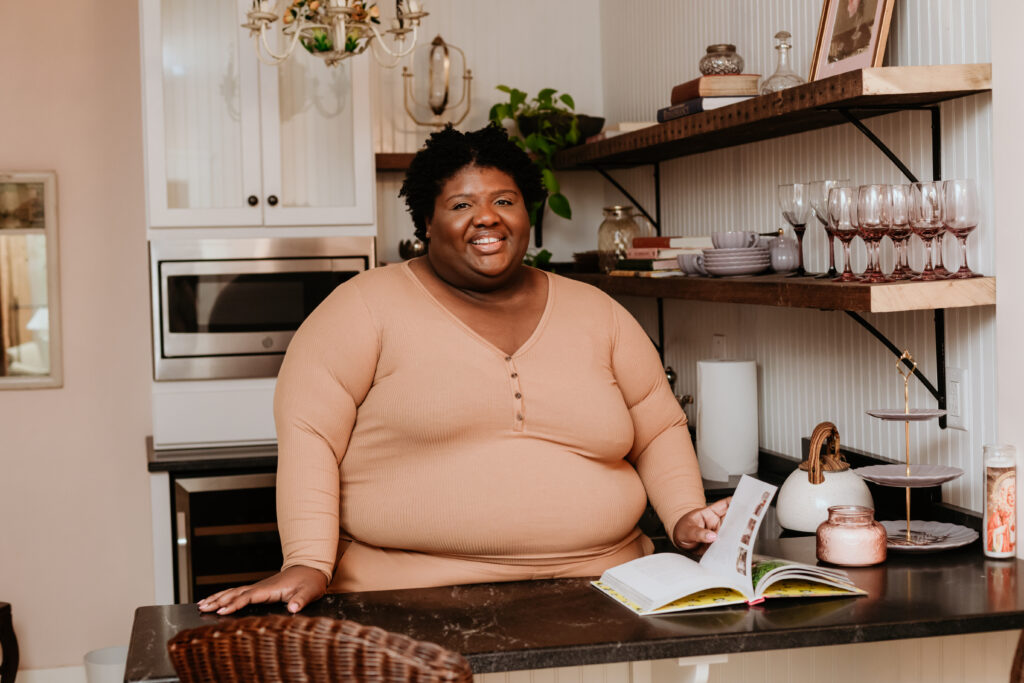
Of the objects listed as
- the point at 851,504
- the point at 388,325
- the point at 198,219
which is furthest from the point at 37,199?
the point at 851,504

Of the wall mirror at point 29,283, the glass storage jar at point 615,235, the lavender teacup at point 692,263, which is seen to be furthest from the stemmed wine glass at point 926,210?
the wall mirror at point 29,283

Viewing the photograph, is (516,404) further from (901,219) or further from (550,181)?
(550,181)

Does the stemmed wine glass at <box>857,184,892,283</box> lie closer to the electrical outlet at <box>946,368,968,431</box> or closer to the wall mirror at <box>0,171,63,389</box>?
the electrical outlet at <box>946,368,968,431</box>

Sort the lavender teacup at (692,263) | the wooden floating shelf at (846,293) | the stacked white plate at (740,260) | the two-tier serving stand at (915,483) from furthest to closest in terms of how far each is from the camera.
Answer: the lavender teacup at (692,263)
the stacked white plate at (740,260)
the two-tier serving stand at (915,483)
the wooden floating shelf at (846,293)

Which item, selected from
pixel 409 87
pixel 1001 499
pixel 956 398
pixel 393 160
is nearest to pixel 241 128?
pixel 393 160

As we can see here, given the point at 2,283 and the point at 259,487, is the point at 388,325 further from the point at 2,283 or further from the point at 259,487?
the point at 2,283

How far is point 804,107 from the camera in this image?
6.60ft

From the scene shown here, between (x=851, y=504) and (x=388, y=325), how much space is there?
943mm

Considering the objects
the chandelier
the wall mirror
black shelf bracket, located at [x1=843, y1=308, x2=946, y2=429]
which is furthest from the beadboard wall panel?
the wall mirror

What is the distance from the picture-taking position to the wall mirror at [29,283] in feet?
11.8

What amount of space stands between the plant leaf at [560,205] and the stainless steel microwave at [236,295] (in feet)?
2.09

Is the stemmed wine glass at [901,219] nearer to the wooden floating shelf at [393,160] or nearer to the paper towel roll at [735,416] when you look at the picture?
the paper towel roll at [735,416]

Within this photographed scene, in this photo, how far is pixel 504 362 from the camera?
6.36 ft

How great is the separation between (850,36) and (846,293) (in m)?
0.58
